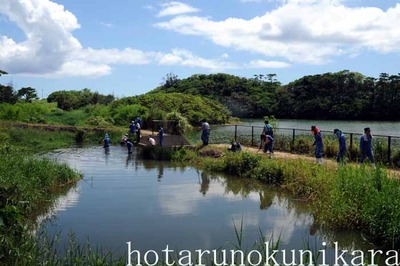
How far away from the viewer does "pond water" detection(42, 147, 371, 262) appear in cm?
1048

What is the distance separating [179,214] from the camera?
13.0 meters

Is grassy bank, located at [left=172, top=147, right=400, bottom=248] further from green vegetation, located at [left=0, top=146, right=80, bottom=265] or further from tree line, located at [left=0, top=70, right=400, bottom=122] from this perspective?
tree line, located at [left=0, top=70, right=400, bottom=122]

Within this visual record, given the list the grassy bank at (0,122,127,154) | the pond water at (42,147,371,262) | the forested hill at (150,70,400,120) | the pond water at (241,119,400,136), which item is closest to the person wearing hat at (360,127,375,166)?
the pond water at (42,147,371,262)

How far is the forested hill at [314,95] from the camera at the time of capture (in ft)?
270

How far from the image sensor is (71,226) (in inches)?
462

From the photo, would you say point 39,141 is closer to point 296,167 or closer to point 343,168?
point 296,167

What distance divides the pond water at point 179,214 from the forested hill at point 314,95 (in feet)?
224

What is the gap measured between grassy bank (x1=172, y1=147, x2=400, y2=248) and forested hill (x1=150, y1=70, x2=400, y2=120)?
69596 millimetres

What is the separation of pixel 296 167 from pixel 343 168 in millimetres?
4593

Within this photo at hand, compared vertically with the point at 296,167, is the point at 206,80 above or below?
above

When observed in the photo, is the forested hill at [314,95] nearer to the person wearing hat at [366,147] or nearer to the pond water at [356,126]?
the pond water at [356,126]

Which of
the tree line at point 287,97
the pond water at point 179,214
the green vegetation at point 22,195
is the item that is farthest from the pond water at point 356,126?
the green vegetation at point 22,195

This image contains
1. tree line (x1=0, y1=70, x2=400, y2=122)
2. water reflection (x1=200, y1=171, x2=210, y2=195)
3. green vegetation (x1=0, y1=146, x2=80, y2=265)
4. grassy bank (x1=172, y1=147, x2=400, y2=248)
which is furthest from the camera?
tree line (x1=0, y1=70, x2=400, y2=122)

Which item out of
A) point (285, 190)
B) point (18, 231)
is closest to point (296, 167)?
point (285, 190)
